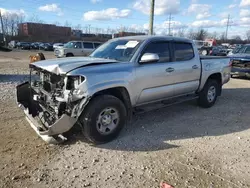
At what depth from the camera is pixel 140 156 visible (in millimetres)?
3703

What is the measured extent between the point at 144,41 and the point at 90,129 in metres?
2.05

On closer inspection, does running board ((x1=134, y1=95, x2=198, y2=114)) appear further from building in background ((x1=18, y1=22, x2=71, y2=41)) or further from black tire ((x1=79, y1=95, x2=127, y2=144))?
building in background ((x1=18, y1=22, x2=71, y2=41))

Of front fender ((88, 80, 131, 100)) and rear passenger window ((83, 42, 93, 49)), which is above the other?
rear passenger window ((83, 42, 93, 49))

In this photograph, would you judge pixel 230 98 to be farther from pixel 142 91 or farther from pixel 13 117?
pixel 13 117

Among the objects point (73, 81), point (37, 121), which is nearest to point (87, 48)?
point (37, 121)

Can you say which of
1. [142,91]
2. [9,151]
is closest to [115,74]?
[142,91]

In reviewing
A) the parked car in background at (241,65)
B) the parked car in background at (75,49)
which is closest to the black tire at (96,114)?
the parked car in background at (241,65)

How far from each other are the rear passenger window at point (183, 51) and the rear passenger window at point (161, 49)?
0.30 meters

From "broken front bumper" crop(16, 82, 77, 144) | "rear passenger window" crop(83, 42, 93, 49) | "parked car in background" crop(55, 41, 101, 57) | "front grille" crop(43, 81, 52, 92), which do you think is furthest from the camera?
"rear passenger window" crop(83, 42, 93, 49)

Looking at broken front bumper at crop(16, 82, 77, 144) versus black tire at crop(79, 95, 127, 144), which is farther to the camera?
black tire at crop(79, 95, 127, 144)

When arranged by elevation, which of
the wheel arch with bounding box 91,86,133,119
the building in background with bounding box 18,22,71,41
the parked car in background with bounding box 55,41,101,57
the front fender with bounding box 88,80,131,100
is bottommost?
the wheel arch with bounding box 91,86,133,119

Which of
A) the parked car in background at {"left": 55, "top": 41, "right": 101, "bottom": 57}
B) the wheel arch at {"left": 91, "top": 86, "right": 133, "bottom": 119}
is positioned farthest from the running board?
the parked car in background at {"left": 55, "top": 41, "right": 101, "bottom": 57}

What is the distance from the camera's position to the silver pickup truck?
143 inches

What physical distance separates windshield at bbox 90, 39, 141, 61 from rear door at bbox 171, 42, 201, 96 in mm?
1030
